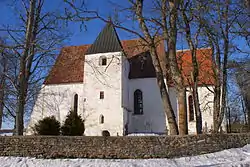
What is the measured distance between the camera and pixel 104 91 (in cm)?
2286

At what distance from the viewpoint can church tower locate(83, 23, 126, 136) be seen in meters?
22.0

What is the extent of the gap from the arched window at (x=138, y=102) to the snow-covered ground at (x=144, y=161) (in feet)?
47.0

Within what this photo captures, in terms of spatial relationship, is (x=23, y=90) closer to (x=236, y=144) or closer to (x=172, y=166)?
(x=172, y=166)

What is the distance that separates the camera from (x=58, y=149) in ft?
34.3

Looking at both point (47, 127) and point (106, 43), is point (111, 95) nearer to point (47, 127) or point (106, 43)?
point (106, 43)

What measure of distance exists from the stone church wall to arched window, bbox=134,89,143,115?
545 inches

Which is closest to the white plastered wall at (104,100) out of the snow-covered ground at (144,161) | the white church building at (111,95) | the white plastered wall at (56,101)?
the white church building at (111,95)

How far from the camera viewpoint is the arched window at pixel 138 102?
960 inches

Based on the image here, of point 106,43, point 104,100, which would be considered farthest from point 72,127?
point 106,43

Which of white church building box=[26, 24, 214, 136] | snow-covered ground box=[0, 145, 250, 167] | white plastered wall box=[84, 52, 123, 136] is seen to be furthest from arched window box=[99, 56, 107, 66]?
snow-covered ground box=[0, 145, 250, 167]

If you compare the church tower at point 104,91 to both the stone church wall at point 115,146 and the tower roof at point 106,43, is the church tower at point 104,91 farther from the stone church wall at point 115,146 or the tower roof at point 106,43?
the stone church wall at point 115,146

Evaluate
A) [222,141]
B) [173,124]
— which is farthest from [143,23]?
[222,141]

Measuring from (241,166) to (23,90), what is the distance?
10843 mm

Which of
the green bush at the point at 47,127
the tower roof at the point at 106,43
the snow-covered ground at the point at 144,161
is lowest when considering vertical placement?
the snow-covered ground at the point at 144,161
